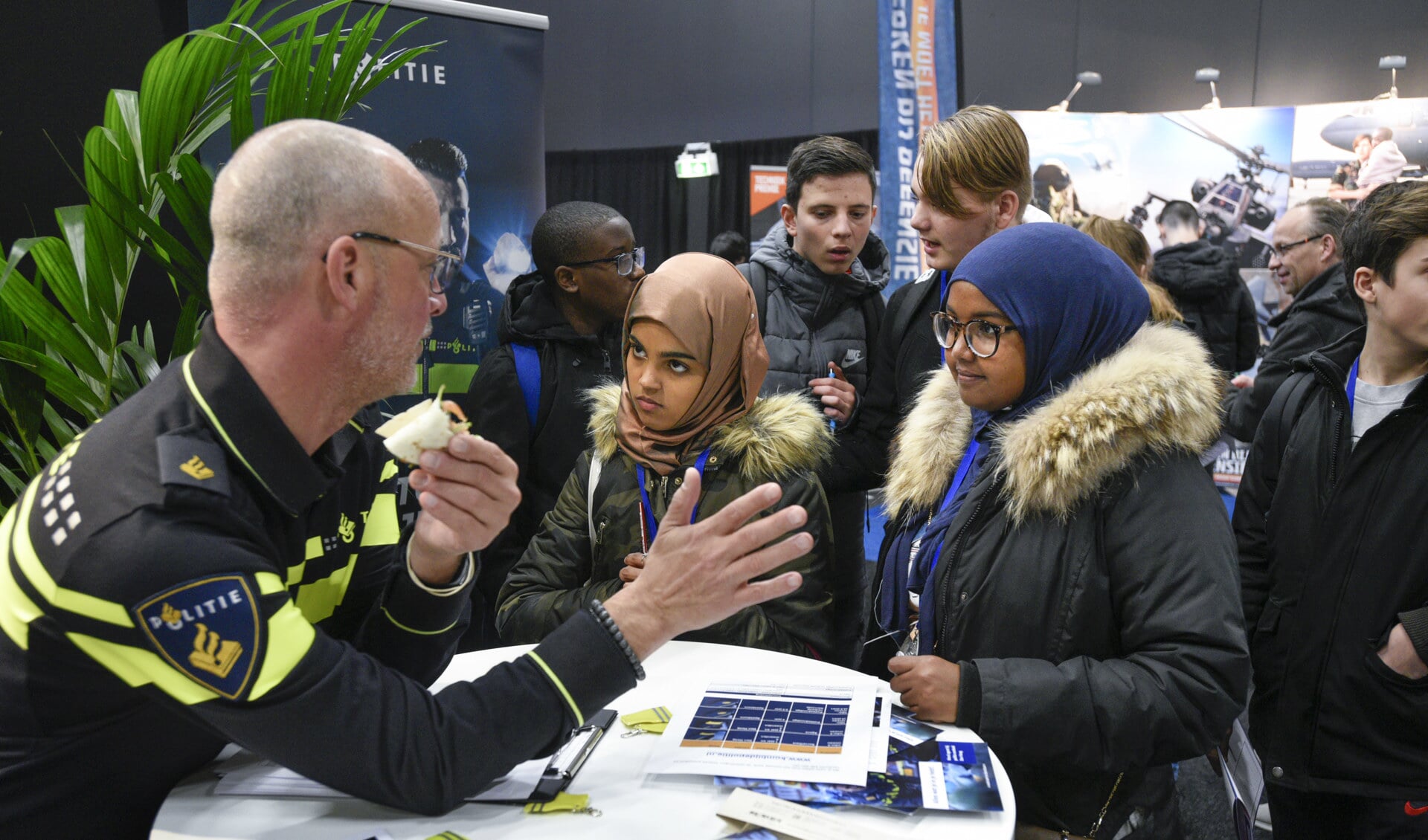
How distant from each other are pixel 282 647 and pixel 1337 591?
2.03 m

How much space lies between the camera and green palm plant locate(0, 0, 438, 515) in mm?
2158

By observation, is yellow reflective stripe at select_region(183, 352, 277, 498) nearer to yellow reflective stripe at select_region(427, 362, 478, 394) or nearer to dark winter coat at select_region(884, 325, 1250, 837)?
dark winter coat at select_region(884, 325, 1250, 837)

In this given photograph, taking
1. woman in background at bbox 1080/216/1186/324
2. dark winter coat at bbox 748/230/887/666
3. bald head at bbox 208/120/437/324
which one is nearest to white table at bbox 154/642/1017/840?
bald head at bbox 208/120/437/324

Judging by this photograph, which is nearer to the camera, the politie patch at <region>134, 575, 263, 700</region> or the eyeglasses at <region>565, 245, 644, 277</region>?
the politie patch at <region>134, 575, 263, 700</region>

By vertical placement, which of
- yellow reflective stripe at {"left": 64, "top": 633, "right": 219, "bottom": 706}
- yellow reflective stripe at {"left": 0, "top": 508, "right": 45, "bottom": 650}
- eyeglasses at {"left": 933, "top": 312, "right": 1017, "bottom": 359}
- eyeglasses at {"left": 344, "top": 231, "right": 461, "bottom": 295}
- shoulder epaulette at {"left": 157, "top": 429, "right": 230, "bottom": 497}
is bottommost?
yellow reflective stripe at {"left": 64, "top": 633, "right": 219, "bottom": 706}

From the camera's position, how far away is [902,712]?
1525mm

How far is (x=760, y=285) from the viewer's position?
10.3 feet

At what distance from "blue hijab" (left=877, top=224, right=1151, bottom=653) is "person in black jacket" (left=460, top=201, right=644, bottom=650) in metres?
1.23

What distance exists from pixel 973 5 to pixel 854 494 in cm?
679

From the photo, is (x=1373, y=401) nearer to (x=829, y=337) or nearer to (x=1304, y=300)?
(x=829, y=337)

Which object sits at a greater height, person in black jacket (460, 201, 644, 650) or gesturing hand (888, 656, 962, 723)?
person in black jacket (460, 201, 644, 650)

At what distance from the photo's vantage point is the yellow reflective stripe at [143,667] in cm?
111

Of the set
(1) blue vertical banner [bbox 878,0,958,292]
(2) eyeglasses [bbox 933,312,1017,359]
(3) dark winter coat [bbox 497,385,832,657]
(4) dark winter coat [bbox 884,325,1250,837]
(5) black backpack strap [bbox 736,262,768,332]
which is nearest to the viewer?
(4) dark winter coat [bbox 884,325,1250,837]

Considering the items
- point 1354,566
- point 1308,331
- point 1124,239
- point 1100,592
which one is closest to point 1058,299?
point 1100,592
